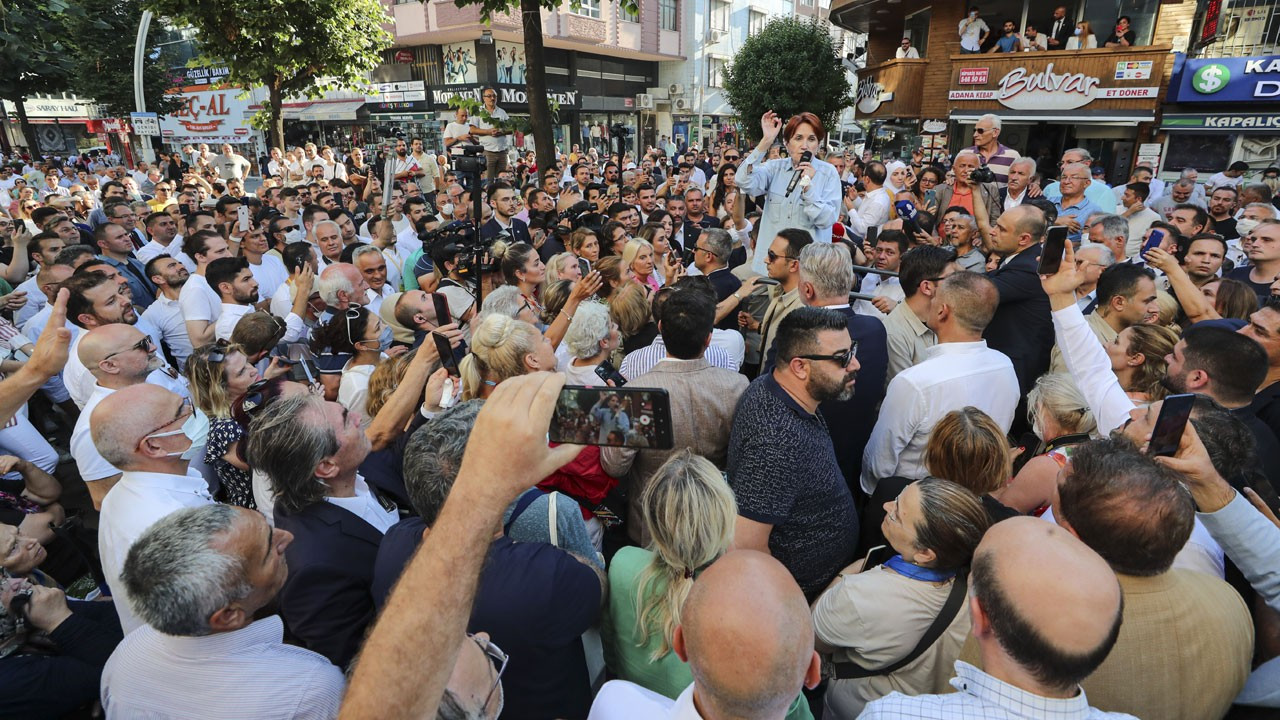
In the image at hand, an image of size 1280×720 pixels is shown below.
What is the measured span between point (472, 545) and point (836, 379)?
6.13ft

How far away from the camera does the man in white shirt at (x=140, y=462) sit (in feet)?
7.94

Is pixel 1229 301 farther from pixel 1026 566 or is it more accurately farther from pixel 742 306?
pixel 1026 566

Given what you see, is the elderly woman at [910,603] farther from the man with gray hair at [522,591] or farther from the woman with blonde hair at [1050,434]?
the man with gray hair at [522,591]

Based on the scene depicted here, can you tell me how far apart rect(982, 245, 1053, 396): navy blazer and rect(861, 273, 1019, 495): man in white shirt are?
86 centimetres

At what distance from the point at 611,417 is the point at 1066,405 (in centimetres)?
240

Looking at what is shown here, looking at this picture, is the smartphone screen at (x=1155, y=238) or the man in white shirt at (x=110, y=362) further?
the smartphone screen at (x=1155, y=238)

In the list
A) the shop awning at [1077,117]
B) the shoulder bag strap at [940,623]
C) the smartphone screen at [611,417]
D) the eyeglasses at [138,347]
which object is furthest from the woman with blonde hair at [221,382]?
the shop awning at [1077,117]

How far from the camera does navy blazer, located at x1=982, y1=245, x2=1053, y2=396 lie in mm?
3814

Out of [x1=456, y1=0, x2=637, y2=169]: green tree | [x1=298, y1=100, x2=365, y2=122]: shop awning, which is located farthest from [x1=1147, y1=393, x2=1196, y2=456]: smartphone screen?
[x1=298, y1=100, x2=365, y2=122]: shop awning

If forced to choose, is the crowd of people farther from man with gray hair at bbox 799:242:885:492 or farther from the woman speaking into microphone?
the woman speaking into microphone

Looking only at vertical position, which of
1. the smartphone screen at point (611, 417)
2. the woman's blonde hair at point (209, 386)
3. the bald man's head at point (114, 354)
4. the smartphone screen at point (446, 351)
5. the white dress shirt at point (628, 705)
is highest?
the smartphone screen at point (611, 417)

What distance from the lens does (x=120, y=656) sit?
1.77m

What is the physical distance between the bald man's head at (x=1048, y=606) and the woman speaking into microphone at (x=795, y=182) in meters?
4.34

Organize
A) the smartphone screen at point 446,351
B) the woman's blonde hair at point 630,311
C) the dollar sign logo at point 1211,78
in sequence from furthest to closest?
1. the dollar sign logo at point 1211,78
2. the woman's blonde hair at point 630,311
3. the smartphone screen at point 446,351
